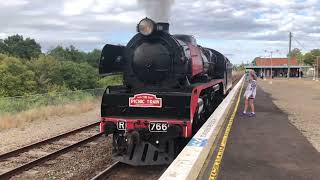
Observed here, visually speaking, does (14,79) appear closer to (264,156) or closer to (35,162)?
(35,162)

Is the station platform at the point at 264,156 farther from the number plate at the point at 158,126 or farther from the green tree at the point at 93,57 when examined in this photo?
the green tree at the point at 93,57

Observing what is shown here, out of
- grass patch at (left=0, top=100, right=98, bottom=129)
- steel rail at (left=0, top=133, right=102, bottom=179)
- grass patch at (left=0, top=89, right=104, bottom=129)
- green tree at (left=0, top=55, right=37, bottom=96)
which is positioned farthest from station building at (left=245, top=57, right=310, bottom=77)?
steel rail at (left=0, top=133, right=102, bottom=179)

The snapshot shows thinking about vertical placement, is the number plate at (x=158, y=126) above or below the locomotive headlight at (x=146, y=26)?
below

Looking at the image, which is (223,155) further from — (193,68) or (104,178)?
(193,68)

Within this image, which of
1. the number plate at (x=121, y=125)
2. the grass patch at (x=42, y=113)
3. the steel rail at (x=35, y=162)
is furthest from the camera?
the grass patch at (x=42, y=113)

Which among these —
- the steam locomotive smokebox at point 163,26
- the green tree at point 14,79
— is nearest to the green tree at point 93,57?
the green tree at point 14,79

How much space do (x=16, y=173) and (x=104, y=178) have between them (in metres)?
2.07

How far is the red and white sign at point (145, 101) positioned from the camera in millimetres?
9406

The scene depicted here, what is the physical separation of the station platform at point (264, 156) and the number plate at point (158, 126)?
1206mm

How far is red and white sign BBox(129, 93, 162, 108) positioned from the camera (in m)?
9.41

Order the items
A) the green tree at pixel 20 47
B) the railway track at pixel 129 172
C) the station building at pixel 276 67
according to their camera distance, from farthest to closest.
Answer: the station building at pixel 276 67 → the green tree at pixel 20 47 → the railway track at pixel 129 172

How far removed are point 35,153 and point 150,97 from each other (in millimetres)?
3958

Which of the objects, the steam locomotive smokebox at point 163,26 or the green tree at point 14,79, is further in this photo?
the green tree at point 14,79

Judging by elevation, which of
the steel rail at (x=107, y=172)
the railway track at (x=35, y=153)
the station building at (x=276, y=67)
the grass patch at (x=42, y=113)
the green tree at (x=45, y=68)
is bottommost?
the railway track at (x=35, y=153)
